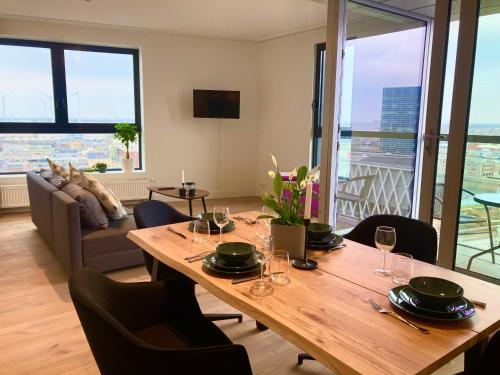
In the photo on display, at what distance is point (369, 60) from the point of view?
12.1 ft

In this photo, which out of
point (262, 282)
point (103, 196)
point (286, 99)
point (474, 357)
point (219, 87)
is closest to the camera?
point (474, 357)

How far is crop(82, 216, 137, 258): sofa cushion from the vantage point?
10.5 feet

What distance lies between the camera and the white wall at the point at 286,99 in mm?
5832

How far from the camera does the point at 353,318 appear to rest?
127 centimetres

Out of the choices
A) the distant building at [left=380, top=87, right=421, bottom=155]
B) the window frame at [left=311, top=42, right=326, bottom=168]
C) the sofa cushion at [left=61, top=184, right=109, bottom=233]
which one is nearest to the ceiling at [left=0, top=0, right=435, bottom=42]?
the window frame at [left=311, top=42, right=326, bottom=168]

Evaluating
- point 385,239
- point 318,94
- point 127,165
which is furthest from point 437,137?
point 127,165

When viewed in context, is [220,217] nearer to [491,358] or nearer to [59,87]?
[491,358]

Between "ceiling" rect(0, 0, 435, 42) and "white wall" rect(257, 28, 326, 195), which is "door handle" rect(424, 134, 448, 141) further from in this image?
"white wall" rect(257, 28, 326, 195)

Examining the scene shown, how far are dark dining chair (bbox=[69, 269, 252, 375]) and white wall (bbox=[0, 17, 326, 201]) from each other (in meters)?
4.41

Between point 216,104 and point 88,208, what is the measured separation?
3452mm

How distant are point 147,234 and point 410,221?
140 cm

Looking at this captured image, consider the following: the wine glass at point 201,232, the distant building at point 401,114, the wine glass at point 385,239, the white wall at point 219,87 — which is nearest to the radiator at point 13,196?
the white wall at point 219,87

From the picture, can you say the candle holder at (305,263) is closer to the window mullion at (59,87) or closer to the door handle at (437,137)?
the door handle at (437,137)

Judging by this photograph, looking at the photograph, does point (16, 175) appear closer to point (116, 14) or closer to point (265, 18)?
point (116, 14)
